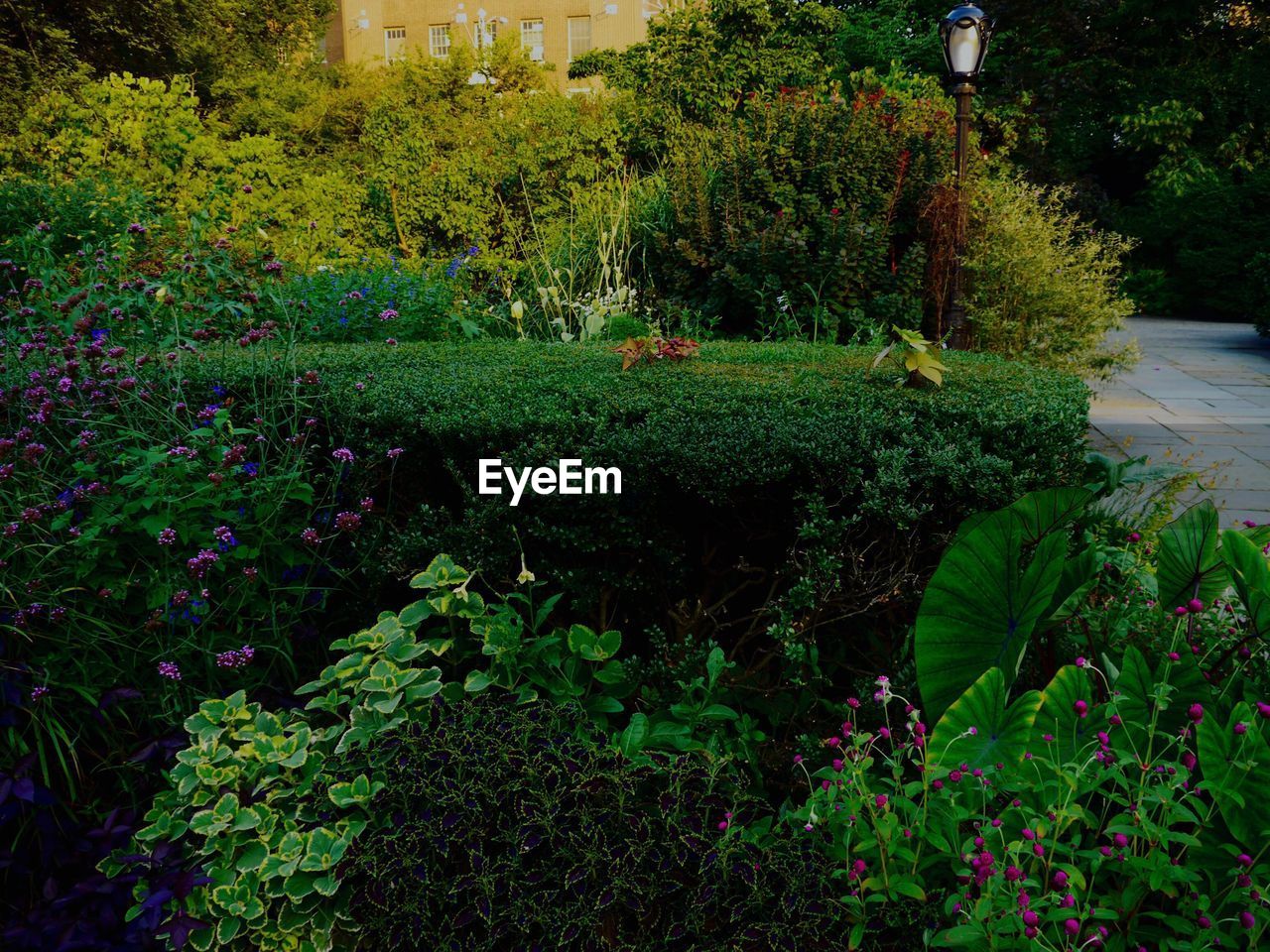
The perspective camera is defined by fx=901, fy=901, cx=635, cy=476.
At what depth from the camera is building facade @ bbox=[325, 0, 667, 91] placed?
77.0ft

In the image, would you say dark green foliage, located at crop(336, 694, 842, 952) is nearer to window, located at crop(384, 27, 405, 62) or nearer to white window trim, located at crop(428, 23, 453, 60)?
white window trim, located at crop(428, 23, 453, 60)

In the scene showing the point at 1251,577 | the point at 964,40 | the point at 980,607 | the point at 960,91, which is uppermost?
the point at 964,40

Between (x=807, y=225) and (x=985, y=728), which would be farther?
(x=807, y=225)

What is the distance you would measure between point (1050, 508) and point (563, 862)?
52.7 inches

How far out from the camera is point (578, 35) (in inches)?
955

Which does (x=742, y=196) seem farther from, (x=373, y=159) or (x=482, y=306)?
(x=373, y=159)

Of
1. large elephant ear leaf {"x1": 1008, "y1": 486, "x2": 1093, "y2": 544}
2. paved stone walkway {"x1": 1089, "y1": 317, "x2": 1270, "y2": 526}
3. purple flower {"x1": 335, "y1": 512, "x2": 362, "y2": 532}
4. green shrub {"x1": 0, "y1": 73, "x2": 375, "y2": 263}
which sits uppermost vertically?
green shrub {"x1": 0, "y1": 73, "x2": 375, "y2": 263}

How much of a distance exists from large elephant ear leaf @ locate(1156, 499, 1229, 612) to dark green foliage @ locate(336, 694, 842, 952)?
109 centimetres

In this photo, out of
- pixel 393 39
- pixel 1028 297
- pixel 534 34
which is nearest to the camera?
pixel 1028 297

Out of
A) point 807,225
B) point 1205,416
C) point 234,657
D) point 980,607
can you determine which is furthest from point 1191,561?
point 1205,416

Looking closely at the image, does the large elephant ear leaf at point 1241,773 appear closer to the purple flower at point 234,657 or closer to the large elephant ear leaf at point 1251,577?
the large elephant ear leaf at point 1251,577

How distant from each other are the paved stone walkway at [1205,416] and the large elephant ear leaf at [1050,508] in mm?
1728

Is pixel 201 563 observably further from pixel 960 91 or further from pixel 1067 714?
pixel 960 91

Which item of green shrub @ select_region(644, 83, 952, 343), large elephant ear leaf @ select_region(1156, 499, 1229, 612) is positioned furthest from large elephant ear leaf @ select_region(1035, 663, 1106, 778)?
green shrub @ select_region(644, 83, 952, 343)
